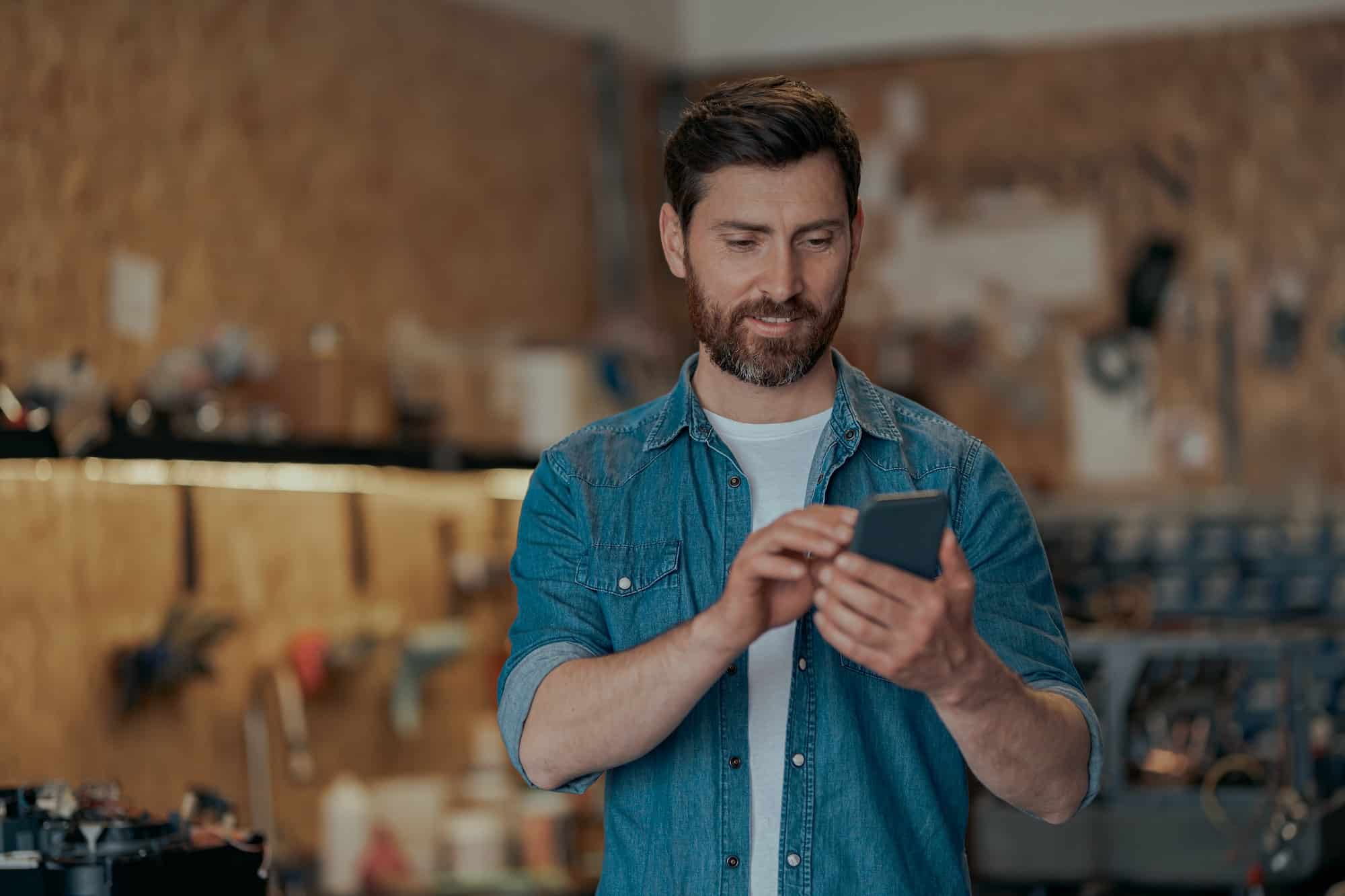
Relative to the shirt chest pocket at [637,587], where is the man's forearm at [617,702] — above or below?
below

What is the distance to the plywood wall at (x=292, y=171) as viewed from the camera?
3.42 m

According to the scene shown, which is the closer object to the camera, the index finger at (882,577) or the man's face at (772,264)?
the index finger at (882,577)

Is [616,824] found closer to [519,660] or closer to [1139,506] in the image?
[519,660]

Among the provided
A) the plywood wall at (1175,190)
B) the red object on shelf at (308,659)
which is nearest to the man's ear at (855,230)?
the red object on shelf at (308,659)

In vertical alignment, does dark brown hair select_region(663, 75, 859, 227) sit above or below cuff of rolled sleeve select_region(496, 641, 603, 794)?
above

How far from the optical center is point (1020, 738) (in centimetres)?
158

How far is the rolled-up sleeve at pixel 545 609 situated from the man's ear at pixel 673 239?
0.24 m

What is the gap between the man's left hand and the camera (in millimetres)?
1455

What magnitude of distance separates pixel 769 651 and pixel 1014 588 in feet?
0.83

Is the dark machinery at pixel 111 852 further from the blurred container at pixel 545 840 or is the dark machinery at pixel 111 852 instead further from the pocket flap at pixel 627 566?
the blurred container at pixel 545 840

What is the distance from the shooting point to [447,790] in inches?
185

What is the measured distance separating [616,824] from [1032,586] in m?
0.49

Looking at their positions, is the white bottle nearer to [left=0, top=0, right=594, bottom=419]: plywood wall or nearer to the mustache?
[left=0, top=0, right=594, bottom=419]: plywood wall

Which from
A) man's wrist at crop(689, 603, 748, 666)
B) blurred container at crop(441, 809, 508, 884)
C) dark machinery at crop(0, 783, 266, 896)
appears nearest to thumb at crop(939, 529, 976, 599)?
man's wrist at crop(689, 603, 748, 666)
